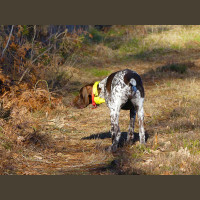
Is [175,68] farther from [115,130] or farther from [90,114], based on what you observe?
[115,130]

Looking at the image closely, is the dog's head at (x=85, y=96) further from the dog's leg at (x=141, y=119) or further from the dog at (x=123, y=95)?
the dog's leg at (x=141, y=119)

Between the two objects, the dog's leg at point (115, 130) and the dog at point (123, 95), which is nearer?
the dog at point (123, 95)

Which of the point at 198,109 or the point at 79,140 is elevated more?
the point at 198,109

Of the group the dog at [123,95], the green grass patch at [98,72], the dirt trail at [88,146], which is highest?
the green grass patch at [98,72]

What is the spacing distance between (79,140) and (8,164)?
2.21 meters

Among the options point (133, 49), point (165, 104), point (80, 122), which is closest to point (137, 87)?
point (80, 122)

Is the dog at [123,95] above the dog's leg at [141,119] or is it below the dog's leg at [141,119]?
above

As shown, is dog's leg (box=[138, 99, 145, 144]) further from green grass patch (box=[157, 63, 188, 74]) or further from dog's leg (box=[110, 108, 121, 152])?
green grass patch (box=[157, 63, 188, 74])

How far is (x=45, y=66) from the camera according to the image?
1045cm

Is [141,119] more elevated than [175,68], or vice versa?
[175,68]

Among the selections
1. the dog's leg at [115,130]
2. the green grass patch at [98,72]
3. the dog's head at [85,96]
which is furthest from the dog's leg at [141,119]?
the green grass patch at [98,72]

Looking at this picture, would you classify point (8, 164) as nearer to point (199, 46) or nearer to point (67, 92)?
point (67, 92)

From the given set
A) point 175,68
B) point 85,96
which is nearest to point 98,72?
point 175,68

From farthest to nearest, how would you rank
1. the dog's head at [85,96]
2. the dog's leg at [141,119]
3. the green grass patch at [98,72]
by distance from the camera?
the green grass patch at [98,72] < the dog's head at [85,96] < the dog's leg at [141,119]
